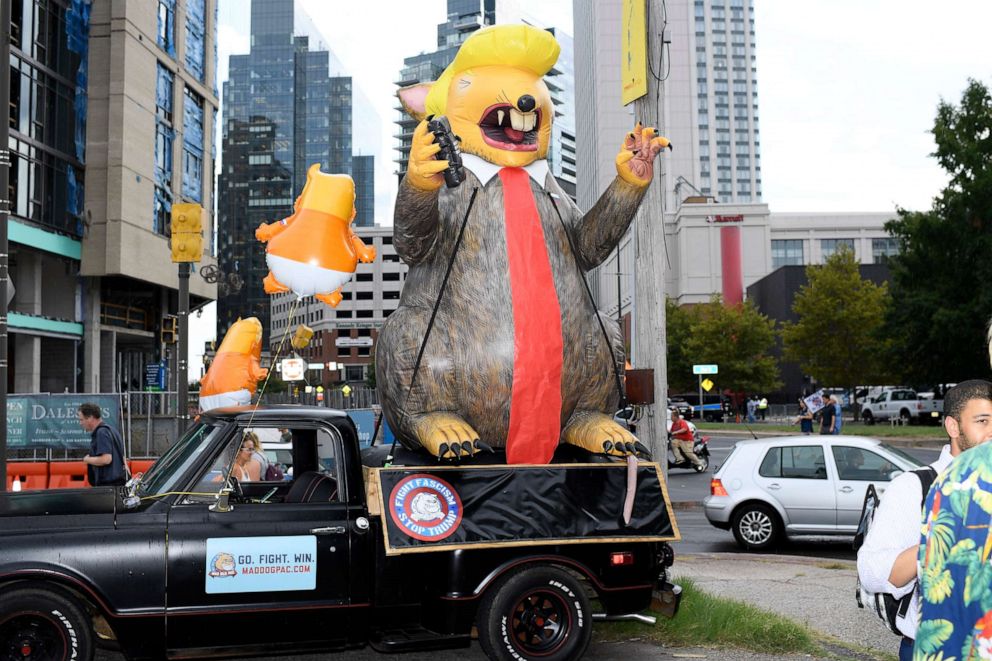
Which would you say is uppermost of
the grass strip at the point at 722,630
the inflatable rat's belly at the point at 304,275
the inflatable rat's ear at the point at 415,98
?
the inflatable rat's ear at the point at 415,98

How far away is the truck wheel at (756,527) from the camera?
35.4 feet

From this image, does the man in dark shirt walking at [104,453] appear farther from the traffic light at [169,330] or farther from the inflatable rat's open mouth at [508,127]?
the traffic light at [169,330]

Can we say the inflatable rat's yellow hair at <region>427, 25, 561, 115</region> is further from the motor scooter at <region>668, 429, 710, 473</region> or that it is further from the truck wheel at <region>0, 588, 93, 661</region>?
the motor scooter at <region>668, 429, 710, 473</region>

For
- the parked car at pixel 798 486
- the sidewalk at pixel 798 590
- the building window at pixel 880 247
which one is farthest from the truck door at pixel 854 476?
the building window at pixel 880 247

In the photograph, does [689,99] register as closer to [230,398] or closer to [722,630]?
[230,398]

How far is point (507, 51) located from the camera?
629 cm

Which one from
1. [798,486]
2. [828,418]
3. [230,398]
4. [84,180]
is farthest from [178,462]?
[84,180]

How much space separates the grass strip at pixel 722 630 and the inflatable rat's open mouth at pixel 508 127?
3.45m

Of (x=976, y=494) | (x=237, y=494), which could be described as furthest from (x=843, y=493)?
(x=976, y=494)

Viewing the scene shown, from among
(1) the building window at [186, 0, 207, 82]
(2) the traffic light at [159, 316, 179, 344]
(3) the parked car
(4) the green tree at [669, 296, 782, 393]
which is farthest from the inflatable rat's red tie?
(4) the green tree at [669, 296, 782, 393]

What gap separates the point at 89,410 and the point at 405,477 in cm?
510

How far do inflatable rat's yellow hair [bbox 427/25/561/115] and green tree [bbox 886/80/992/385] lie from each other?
98.4 feet

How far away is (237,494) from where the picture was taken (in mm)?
5344

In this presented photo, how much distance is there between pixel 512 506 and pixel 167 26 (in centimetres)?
3805
